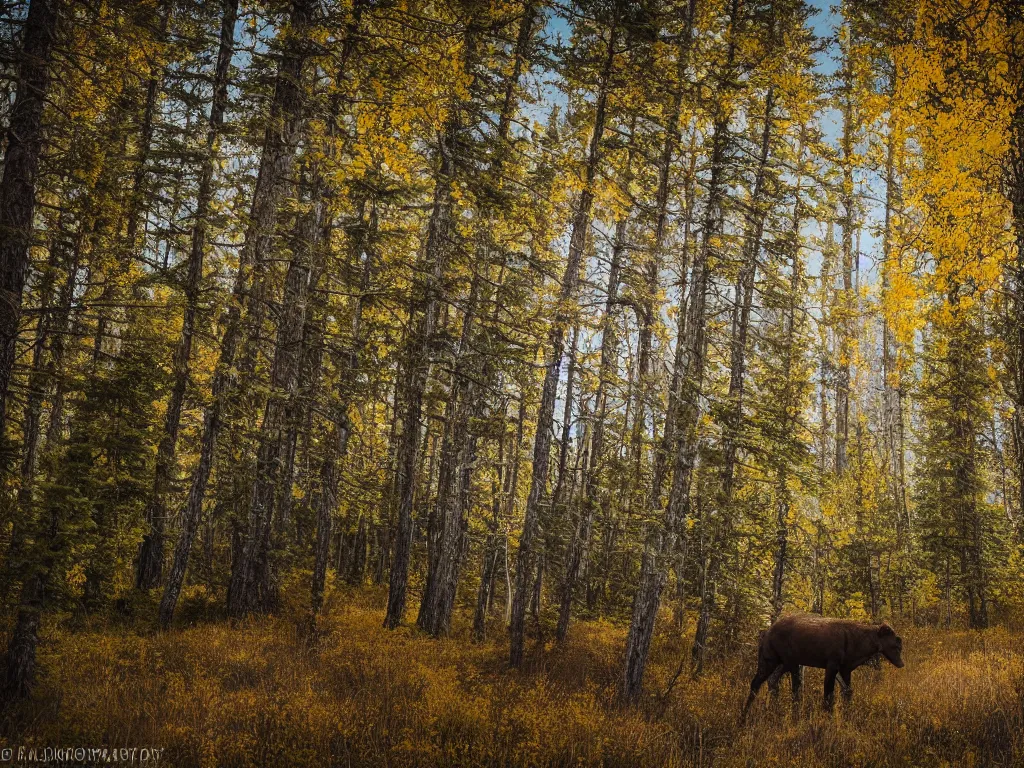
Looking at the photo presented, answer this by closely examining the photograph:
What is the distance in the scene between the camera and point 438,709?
7082 millimetres

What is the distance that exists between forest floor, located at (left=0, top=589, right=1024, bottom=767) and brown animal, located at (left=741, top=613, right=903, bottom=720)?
0.49 m

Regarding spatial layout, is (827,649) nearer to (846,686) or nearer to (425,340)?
(846,686)

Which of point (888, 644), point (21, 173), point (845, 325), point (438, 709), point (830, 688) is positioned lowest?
point (438, 709)

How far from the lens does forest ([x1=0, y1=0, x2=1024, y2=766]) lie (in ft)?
20.0

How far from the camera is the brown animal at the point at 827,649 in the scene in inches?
362

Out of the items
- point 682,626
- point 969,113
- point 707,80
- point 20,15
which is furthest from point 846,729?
point 20,15

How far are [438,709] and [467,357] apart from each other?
663 centimetres

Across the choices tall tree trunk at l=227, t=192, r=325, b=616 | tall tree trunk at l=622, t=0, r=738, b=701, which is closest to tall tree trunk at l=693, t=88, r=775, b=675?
tall tree trunk at l=622, t=0, r=738, b=701

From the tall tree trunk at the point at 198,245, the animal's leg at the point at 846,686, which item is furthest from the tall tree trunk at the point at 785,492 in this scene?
the tall tree trunk at the point at 198,245

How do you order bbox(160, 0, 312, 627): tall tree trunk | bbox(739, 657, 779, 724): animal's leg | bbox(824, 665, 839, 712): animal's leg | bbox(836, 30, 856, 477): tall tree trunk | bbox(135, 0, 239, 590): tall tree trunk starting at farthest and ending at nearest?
bbox(836, 30, 856, 477): tall tree trunk
bbox(135, 0, 239, 590): tall tree trunk
bbox(739, 657, 779, 724): animal's leg
bbox(824, 665, 839, 712): animal's leg
bbox(160, 0, 312, 627): tall tree trunk

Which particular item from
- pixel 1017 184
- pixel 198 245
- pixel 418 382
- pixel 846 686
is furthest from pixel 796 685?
pixel 198 245

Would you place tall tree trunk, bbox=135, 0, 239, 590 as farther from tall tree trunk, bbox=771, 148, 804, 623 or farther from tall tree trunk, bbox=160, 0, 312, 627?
tall tree trunk, bbox=771, 148, 804, 623

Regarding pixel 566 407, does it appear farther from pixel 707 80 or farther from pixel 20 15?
pixel 20 15

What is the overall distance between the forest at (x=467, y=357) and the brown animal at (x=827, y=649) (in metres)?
0.56
